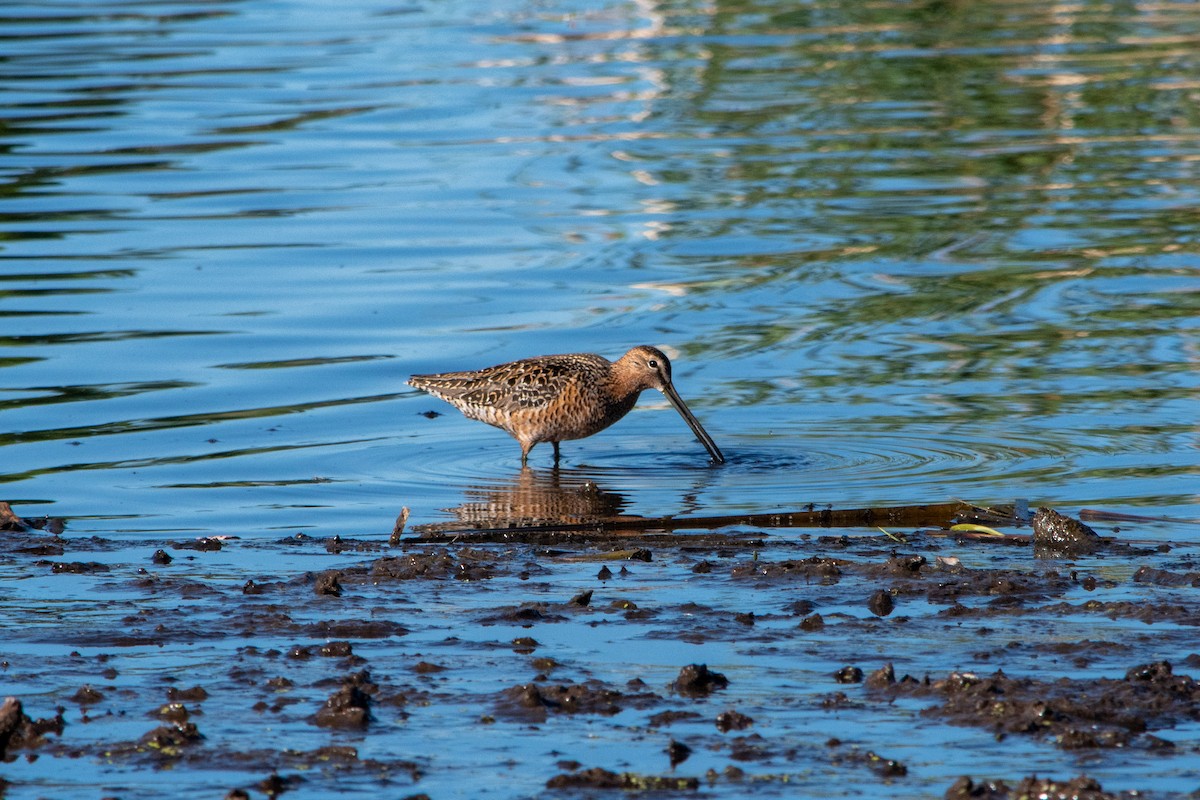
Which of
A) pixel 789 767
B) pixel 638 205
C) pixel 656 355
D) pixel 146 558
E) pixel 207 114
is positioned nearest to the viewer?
pixel 789 767

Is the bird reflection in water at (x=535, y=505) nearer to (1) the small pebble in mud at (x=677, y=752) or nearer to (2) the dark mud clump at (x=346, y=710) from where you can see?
(2) the dark mud clump at (x=346, y=710)

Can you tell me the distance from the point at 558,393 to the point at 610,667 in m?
4.67

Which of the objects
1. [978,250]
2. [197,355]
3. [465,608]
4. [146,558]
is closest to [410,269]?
[197,355]

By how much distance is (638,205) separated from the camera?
695 inches

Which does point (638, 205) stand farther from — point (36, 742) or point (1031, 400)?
point (36, 742)

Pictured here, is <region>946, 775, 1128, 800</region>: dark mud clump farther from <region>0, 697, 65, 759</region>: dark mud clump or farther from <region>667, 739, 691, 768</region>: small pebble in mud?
<region>0, 697, 65, 759</region>: dark mud clump

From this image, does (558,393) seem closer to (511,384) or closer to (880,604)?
(511,384)

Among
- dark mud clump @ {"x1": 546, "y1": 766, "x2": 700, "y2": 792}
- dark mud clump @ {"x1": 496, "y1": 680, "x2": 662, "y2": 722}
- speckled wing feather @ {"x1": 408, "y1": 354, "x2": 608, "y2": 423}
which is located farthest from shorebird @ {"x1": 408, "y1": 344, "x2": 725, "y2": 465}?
dark mud clump @ {"x1": 546, "y1": 766, "x2": 700, "y2": 792}

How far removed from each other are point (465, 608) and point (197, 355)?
20.8 feet

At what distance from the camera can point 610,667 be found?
6.06m

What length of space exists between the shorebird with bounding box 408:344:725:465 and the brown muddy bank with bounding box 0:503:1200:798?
8.62ft

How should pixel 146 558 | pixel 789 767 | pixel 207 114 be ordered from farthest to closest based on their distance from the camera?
pixel 207 114 → pixel 146 558 → pixel 789 767

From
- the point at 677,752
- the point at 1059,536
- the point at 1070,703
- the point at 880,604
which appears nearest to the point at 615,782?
the point at 677,752

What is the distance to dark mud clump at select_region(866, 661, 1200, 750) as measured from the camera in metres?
5.27
